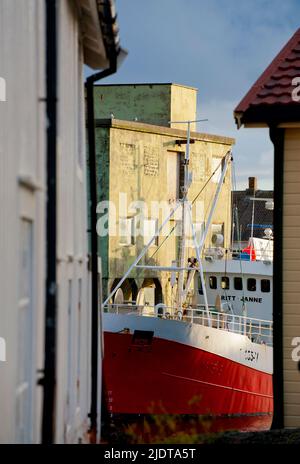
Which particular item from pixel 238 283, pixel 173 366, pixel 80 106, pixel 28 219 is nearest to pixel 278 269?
pixel 80 106

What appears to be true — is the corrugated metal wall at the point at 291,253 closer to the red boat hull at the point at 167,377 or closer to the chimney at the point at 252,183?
the red boat hull at the point at 167,377

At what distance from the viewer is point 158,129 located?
52656 millimetres

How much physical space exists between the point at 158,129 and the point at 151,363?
51.2ft

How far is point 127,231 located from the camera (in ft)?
167

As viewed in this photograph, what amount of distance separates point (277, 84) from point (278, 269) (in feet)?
8.10

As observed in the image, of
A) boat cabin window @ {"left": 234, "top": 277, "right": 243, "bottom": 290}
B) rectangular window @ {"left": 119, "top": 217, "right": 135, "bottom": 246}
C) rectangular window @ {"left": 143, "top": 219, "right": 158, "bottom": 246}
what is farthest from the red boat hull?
rectangular window @ {"left": 143, "top": 219, "right": 158, "bottom": 246}

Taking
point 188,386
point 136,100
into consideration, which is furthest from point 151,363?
point 136,100

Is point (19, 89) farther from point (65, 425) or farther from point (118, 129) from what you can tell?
point (118, 129)

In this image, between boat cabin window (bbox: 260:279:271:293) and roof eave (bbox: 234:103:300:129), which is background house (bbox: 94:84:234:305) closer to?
boat cabin window (bbox: 260:279:271:293)

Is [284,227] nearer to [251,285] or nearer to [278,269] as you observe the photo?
[278,269]

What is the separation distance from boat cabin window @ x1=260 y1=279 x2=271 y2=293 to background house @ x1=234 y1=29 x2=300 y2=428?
28315 mm

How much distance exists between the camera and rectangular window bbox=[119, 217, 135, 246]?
5066 centimetres

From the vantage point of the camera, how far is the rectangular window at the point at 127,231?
50656 millimetres
